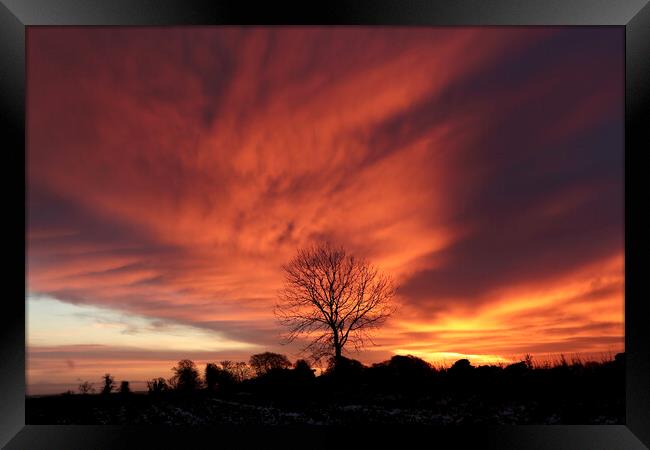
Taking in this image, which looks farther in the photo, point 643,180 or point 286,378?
point 286,378

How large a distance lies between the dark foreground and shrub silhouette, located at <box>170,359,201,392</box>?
3.3 inches

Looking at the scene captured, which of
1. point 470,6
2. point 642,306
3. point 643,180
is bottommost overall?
point 642,306

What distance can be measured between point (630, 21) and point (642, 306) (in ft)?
6.69

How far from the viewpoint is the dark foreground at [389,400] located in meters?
5.28

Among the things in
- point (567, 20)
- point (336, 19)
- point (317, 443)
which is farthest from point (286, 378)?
point (567, 20)

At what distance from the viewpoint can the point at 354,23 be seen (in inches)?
151

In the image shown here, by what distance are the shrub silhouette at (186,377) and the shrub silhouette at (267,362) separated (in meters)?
0.69

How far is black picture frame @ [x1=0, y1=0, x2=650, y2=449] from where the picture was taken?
379 centimetres

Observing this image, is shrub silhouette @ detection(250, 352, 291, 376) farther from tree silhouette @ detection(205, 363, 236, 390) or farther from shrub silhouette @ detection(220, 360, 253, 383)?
tree silhouette @ detection(205, 363, 236, 390)

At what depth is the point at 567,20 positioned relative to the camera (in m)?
3.88

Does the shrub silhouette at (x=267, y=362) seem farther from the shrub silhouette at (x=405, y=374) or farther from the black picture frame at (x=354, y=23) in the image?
the black picture frame at (x=354, y=23)

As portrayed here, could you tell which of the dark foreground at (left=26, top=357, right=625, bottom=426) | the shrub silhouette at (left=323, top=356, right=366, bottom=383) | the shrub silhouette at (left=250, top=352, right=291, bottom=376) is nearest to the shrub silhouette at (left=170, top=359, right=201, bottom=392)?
the dark foreground at (left=26, top=357, right=625, bottom=426)

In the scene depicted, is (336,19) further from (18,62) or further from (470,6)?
(18,62)

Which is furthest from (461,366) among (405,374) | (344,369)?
(344,369)
